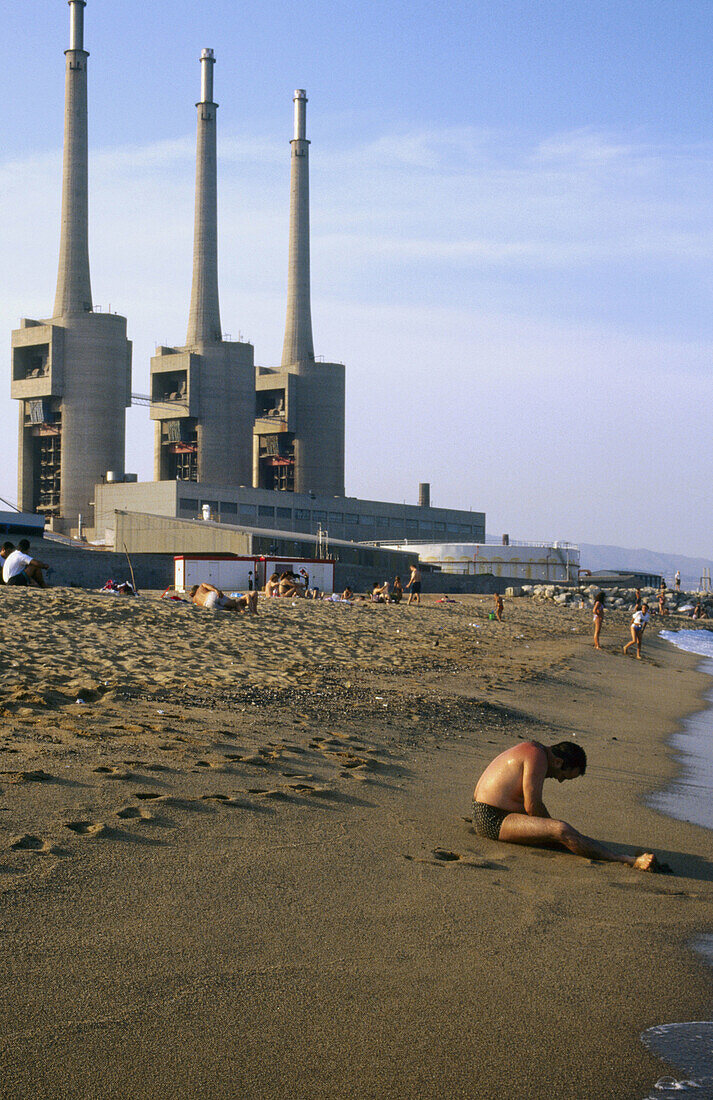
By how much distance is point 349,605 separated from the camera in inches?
1141

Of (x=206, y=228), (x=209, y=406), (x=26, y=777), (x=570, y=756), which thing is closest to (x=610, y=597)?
(x=209, y=406)

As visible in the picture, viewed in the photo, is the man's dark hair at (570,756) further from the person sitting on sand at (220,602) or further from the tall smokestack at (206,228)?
the tall smokestack at (206,228)

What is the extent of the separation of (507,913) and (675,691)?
14.3 m

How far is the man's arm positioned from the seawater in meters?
1.70

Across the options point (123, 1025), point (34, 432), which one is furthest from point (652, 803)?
point (34, 432)

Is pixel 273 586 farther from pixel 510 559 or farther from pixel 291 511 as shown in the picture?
pixel 291 511

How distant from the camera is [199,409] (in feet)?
275

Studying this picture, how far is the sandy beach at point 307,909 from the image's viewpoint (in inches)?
129

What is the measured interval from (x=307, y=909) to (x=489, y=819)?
202cm

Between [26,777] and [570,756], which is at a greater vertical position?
[570,756]

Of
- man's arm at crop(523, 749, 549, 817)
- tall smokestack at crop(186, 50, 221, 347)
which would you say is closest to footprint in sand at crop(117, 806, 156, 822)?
man's arm at crop(523, 749, 549, 817)

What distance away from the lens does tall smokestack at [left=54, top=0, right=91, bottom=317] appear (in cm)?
7306

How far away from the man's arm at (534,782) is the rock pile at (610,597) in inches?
1754

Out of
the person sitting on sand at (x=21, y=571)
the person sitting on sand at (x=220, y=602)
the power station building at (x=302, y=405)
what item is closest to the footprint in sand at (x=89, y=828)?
the person sitting on sand at (x=220, y=602)
